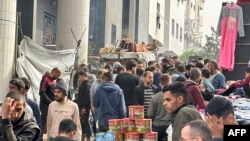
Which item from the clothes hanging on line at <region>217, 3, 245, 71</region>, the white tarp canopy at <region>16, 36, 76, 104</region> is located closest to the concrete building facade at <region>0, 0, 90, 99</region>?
the white tarp canopy at <region>16, 36, 76, 104</region>

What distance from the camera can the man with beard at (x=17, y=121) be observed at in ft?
19.7

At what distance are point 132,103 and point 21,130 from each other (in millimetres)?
6206

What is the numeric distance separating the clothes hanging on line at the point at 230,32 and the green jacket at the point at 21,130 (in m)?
6.41

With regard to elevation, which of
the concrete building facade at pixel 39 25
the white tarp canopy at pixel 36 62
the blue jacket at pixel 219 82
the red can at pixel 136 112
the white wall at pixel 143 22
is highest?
the white wall at pixel 143 22

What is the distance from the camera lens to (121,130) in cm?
948

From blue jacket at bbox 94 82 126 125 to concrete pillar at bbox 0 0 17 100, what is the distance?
18.8ft

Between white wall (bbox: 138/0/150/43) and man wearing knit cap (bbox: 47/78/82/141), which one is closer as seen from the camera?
man wearing knit cap (bbox: 47/78/82/141)

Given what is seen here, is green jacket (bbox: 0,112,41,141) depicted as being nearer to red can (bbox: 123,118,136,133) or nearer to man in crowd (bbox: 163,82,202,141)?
man in crowd (bbox: 163,82,202,141)

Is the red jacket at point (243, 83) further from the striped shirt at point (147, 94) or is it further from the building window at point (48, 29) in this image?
the building window at point (48, 29)

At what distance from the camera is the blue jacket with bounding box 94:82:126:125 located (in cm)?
1080

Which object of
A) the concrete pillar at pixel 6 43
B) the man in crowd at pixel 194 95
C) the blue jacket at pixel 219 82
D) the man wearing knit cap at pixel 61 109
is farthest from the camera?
the concrete pillar at pixel 6 43

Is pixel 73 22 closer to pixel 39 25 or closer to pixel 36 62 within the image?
pixel 39 25

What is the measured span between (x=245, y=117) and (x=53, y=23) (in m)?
20.6

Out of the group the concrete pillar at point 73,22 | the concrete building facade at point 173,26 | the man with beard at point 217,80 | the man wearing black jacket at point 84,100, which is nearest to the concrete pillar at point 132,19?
the concrete building facade at point 173,26
